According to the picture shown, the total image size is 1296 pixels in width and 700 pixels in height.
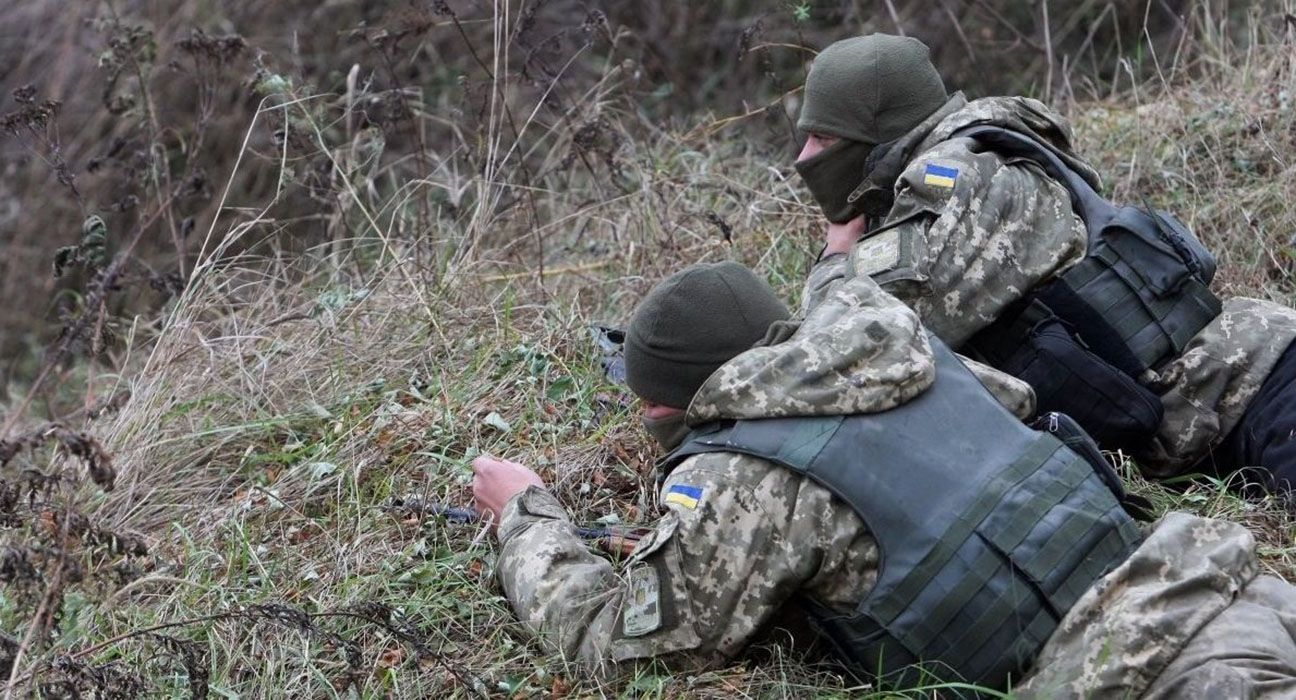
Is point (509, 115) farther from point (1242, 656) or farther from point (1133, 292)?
point (1242, 656)

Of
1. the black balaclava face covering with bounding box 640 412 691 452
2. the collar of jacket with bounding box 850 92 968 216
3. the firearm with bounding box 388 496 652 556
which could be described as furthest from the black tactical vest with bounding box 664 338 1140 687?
the collar of jacket with bounding box 850 92 968 216

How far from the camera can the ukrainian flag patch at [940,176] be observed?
149 inches

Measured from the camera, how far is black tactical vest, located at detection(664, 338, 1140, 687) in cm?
285

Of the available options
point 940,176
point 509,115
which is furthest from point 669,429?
point 509,115

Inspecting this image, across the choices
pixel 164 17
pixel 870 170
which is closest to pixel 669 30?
pixel 164 17

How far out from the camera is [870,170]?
4121 millimetres

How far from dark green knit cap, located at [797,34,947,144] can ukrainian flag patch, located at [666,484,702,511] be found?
57.5 inches

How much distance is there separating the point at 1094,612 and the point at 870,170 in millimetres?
1600

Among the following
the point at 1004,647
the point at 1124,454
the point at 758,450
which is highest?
the point at 758,450

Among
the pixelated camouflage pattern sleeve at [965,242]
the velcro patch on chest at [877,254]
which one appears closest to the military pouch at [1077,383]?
the pixelated camouflage pattern sleeve at [965,242]

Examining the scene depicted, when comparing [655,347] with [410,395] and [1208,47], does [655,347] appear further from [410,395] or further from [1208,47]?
[1208,47]

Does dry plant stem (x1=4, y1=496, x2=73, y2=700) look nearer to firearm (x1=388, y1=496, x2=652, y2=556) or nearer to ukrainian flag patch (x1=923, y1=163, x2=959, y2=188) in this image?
firearm (x1=388, y1=496, x2=652, y2=556)

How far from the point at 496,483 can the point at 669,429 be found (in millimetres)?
560

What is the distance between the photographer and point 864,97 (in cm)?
407
